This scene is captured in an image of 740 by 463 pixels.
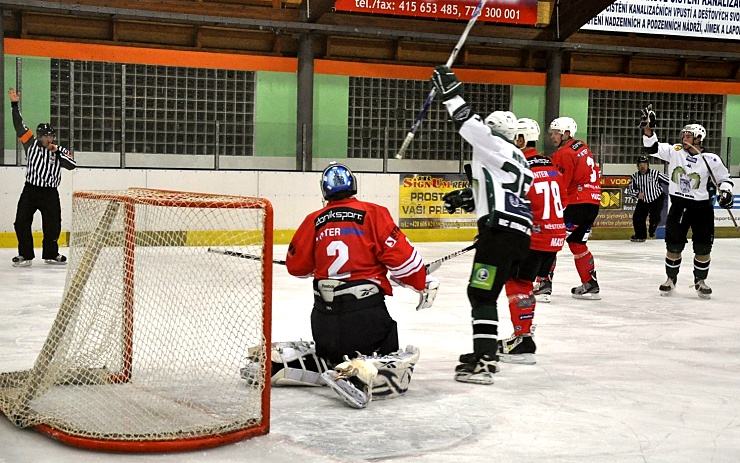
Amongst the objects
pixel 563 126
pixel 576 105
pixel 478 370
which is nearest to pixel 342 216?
pixel 478 370

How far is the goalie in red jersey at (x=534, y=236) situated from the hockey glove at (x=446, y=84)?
124cm

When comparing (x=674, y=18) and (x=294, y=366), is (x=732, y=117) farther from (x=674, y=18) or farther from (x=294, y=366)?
(x=294, y=366)

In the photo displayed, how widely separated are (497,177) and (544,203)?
1677 millimetres

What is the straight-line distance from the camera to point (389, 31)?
16.6 metres

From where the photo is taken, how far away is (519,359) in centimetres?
593

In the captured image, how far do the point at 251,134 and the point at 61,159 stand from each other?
4971mm

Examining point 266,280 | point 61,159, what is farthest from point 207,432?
point 61,159

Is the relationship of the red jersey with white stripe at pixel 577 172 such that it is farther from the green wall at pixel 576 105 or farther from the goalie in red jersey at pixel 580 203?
the green wall at pixel 576 105

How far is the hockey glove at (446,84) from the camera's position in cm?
532

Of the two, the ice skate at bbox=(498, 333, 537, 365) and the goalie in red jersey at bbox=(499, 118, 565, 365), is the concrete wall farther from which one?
the ice skate at bbox=(498, 333, 537, 365)

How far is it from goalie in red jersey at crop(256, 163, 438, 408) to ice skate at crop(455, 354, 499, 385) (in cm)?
39

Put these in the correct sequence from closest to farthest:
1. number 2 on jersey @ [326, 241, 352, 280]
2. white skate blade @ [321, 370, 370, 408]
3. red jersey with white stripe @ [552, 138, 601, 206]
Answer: white skate blade @ [321, 370, 370, 408]
number 2 on jersey @ [326, 241, 352, 280]
red jersey with white stripe @ [552, 138, 601, 206]

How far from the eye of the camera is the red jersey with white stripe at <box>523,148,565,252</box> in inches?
270

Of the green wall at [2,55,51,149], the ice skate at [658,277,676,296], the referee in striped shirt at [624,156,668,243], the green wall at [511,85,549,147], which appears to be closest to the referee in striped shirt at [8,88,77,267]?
the green wall at [2,55,51,149]
